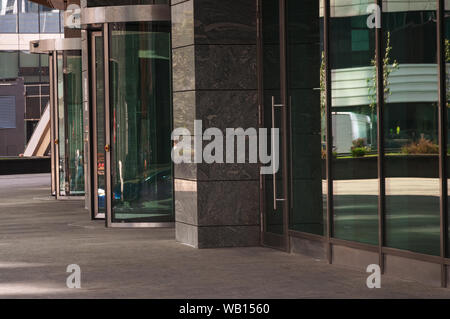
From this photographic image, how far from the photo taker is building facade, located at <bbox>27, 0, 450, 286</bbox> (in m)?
9.70

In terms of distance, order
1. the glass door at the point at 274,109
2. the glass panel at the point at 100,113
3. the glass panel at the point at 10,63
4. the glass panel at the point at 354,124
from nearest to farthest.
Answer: the glass panel at the point at 354,124 → the glass door at the point at 274,109 → the glass panel at the point at 100,113 → the glass panel at the point at 10,63

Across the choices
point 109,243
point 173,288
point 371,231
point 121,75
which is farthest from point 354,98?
point 121,75

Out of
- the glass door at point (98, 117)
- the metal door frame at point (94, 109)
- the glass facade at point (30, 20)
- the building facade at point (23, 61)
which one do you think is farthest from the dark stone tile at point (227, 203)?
the glass facade at point (30, 20)

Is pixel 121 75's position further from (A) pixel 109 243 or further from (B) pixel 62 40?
(B) pixel 62 40

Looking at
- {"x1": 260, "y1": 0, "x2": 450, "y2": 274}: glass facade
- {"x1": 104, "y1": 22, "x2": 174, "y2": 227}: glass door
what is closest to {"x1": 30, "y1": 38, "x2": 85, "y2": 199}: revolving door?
{"x1": 104, "y1": 22, "x2": 174, "y2": 227}: glass door

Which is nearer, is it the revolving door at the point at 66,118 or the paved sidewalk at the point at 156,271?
the paved sidewalk at the point at 156,271

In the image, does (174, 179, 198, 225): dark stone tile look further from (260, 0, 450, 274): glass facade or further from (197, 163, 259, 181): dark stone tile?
(260, 0, 450, 274): glass facade

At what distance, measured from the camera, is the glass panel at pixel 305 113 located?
1181 cm

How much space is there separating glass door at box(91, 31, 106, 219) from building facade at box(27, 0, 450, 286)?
0.05 metres

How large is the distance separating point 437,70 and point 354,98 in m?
1.67

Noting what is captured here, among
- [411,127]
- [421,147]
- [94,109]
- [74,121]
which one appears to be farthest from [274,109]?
[74,121]

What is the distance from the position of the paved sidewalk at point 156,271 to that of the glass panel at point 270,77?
0.44 metres

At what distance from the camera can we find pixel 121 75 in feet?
53.9

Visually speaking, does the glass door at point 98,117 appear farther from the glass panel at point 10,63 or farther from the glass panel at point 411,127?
the glass panel at point 10,63
